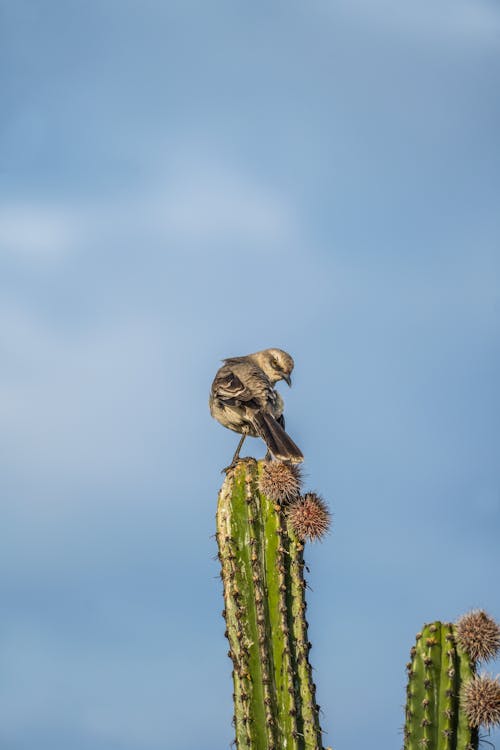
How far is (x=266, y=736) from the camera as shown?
7.00 m

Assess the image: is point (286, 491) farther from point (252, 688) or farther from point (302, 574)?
point (252, 688)

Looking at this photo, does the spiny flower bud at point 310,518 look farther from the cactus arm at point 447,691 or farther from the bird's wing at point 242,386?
the bird's wing at point 242,386

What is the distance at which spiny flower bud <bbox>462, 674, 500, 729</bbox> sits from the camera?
21.4 feet

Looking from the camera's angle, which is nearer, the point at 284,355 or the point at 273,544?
the point at 273,544

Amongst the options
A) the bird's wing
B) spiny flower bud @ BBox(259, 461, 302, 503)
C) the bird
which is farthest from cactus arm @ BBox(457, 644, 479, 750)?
the bird's wing

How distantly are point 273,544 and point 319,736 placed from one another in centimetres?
127

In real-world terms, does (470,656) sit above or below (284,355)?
below

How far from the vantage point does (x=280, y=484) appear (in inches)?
285

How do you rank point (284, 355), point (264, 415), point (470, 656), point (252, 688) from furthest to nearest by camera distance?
point (284, 355) < point (264, 415) < point (252, 688) < point (470, 656)

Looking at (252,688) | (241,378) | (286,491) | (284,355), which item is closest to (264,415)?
(241,378)

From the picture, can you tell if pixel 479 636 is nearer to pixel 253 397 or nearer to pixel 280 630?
pixel 280 630

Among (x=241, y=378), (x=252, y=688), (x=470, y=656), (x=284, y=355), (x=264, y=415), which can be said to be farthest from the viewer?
(x=284, y=355)

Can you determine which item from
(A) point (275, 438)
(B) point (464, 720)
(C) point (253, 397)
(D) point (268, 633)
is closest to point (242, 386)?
(C) point (253, 397)

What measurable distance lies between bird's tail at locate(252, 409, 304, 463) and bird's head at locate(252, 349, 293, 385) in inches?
55.3
